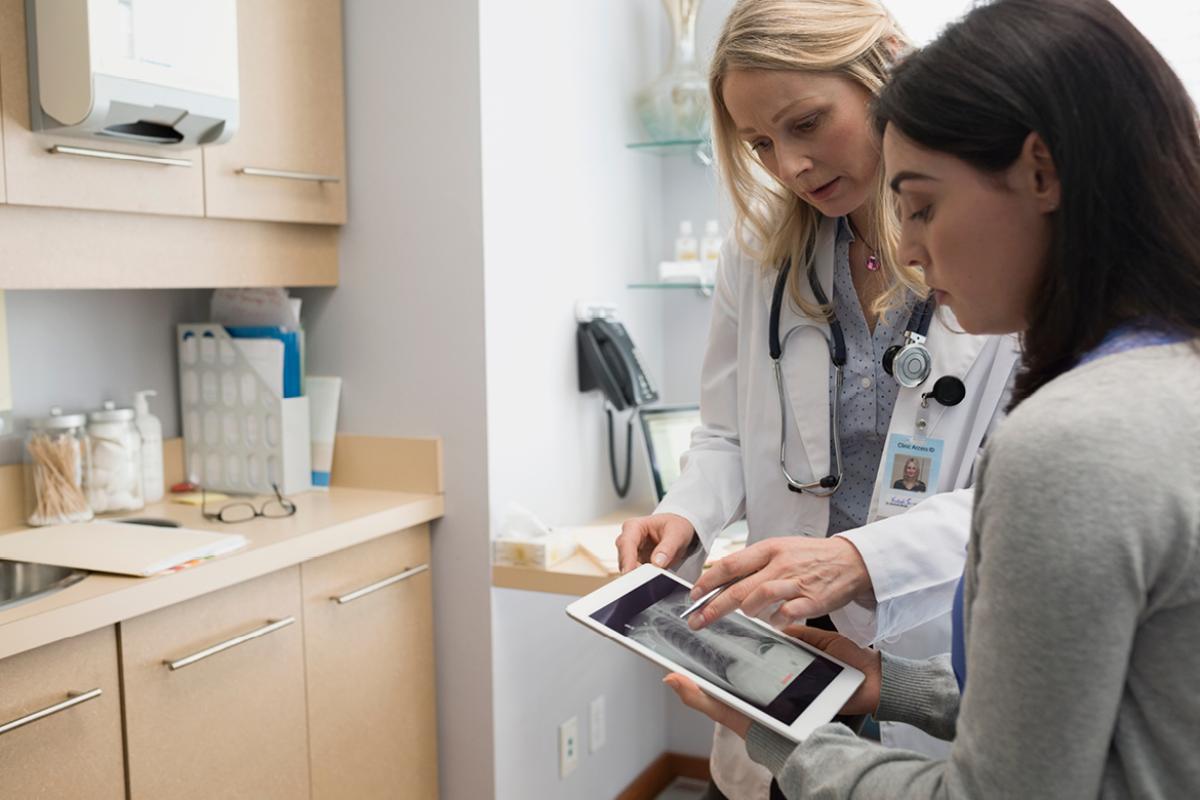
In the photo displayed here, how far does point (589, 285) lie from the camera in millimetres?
2473

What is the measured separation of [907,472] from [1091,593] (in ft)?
2.39

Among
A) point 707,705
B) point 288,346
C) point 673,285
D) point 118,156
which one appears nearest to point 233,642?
point 288,346

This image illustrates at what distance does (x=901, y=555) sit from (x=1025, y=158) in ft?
1.82

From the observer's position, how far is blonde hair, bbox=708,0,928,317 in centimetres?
129

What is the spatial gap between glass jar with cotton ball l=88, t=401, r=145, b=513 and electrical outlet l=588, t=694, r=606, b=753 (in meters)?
1.11

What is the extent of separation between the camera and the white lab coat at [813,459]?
47.9 inches

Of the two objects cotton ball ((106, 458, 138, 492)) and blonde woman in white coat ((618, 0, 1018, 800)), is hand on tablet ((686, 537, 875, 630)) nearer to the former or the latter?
blonde woman in white coat ((618, 0, 1018, 800))

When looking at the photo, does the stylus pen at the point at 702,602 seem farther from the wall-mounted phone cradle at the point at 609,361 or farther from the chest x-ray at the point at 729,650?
the wall-mounted phone cradle at the point at 609,361

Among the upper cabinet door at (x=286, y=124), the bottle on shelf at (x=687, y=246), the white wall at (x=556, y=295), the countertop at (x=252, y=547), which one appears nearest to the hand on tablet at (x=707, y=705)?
the countertop at (x=252, y=547)

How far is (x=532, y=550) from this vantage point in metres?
2.09

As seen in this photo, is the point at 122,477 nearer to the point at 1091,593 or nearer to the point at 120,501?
the point at 120,501

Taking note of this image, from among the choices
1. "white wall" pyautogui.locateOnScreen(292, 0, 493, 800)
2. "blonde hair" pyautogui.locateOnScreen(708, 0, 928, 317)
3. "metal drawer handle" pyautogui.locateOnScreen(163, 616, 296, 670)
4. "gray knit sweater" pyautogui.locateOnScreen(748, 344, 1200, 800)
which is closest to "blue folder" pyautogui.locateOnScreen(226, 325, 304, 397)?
"white wall" pyautogui.locateOnScreen(292, 0, 493, 800)

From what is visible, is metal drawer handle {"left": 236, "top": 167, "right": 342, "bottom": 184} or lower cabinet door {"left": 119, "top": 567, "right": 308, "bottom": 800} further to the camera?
metal drawer handle {"left": 236, "top": 167, "right": 342, "bottom": 184}

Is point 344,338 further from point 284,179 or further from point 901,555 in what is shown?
point 901,555
